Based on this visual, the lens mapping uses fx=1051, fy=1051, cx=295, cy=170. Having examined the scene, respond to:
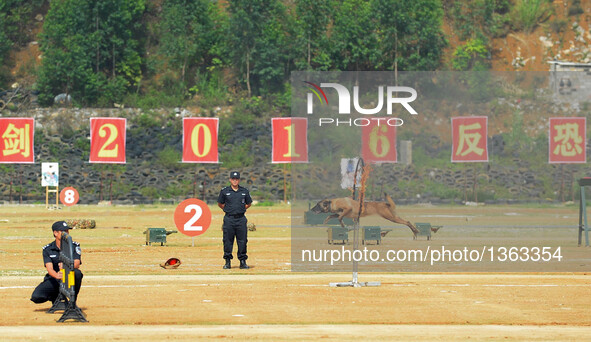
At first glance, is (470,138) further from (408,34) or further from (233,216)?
(408,34)

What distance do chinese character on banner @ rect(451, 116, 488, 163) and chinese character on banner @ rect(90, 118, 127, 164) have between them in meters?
40.8

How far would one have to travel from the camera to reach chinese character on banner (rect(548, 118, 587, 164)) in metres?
37.0

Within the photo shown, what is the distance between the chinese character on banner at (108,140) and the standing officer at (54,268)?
5305 cm

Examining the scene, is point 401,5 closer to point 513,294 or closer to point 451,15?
point 451,15

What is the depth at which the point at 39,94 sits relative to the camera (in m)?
81.6

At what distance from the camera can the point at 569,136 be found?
39469mm

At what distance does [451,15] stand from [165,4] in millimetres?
25149

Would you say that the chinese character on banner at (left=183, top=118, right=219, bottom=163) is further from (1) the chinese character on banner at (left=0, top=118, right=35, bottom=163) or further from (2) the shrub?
(2) the shrub

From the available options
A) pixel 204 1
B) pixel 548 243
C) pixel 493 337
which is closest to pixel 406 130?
pixel 548 243

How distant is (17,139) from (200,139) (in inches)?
504

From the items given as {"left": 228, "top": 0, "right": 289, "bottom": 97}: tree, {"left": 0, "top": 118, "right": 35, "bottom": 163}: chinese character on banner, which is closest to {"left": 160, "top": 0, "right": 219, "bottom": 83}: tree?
{"left": 228, "top": 0, "right": 289, "bottom": 97}: tree

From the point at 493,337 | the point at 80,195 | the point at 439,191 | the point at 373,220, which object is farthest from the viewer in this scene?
the point at 80,195

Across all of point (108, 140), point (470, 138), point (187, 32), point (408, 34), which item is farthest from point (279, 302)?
point (187, 32)

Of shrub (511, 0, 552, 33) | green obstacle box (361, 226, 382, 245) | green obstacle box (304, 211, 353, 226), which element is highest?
shrub (511, 0, 552, 33)
